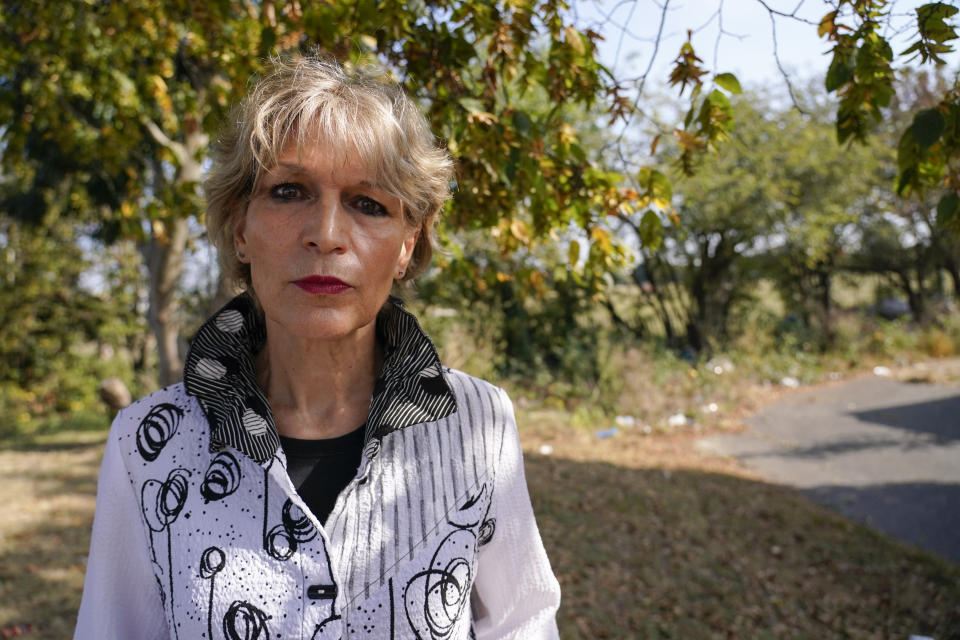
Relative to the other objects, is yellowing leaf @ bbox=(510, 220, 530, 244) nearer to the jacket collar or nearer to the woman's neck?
the jacket collar

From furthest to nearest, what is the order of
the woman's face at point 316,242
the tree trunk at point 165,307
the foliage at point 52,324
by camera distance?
the foliage at point 52,324 < the tree trunk at point 165,307 < the woman's face at point 316,242

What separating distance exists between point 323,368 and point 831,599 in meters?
4.29

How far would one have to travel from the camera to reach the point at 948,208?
171 cm

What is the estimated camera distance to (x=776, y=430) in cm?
855

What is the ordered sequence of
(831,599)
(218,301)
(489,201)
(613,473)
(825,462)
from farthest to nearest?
(825,462) < (613,473) < (831,599) < (218,301) < (489,201)

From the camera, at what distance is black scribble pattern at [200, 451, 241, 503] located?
126cm

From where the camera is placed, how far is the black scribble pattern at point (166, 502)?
1.24 metres

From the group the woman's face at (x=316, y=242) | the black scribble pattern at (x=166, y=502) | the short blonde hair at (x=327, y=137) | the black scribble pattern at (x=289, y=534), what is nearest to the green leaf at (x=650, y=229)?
the short blonde hair at (x=327, y=137)

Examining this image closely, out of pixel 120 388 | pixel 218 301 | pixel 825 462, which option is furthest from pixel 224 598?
pixel 120 388

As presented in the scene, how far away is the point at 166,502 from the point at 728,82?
1.76m

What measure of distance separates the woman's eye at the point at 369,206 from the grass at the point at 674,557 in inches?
131

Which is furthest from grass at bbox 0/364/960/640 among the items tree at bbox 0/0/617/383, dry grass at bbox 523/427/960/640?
tree at bbox 0/0/617/383

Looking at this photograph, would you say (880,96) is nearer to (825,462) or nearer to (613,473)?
(613,473)

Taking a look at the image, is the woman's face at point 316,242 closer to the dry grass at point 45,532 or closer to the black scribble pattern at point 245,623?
the black scribble pattern at point 245,623
